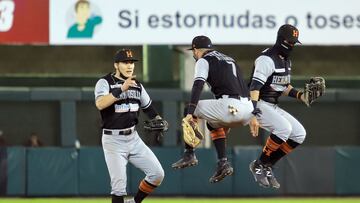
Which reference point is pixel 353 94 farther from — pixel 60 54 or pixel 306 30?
pixel 60 54

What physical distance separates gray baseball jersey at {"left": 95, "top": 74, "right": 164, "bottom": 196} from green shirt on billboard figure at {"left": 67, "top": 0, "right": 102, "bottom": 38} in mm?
6863

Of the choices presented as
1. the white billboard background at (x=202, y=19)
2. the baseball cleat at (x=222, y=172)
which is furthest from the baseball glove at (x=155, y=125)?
the white billboard background at (x=202, y=19)

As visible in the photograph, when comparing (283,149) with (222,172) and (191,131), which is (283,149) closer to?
(222,172)

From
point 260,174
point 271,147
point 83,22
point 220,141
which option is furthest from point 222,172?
point 83,22

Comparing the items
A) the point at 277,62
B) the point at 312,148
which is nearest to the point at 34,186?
the point at 312,148

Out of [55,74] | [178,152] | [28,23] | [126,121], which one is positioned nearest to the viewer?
[126,121]

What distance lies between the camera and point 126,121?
11.7 m

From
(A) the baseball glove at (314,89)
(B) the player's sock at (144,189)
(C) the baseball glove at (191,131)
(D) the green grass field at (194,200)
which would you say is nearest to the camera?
(C) the baseball glove at (191,131)

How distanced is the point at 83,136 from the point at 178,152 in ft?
11.3

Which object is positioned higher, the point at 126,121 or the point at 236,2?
the point at 236,2

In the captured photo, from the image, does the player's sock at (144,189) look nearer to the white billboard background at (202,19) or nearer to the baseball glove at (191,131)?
the baseball glove at (191,131)

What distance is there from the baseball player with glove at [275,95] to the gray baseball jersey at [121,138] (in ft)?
4.61

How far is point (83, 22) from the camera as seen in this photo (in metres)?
18.5

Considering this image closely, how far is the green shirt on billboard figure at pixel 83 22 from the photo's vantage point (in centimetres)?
1844
